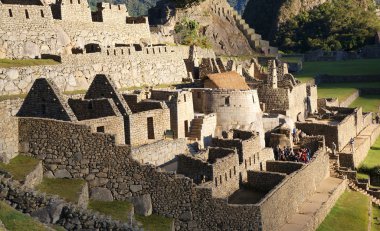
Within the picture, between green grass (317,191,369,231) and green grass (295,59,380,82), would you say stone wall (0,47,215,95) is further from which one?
green grass (295,59,380,82)

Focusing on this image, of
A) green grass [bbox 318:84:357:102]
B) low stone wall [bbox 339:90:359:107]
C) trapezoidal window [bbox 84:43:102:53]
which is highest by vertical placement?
trapezoidal window [bbox 84:43:102:53]

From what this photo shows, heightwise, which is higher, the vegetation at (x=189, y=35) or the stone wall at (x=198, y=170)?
the vegetation at (x=189, y=35)

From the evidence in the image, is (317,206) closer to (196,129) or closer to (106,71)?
(196,129)

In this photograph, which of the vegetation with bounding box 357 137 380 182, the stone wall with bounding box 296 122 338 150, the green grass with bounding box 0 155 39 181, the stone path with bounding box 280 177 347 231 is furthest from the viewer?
the stone wall with bounding box 296 122 338 150

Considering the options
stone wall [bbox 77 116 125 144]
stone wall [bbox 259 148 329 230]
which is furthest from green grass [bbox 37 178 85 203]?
stone wall [bbox 259 148 329 230]

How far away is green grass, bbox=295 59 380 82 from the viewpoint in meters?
68.2

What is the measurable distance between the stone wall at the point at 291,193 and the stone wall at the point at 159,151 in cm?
358

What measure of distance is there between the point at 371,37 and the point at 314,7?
22.8m

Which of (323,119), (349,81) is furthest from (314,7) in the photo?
(323,119)

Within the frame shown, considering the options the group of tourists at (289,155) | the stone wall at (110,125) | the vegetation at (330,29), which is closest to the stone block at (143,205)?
the stone wall at (110,125)

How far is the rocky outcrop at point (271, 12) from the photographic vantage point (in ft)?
381

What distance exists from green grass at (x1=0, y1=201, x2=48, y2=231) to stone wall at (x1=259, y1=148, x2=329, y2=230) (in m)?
7.30

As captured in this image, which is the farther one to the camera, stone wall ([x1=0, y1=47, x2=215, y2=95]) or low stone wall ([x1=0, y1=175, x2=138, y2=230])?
stone wall ([x1=0, y1=47, x2=215, y2=95])

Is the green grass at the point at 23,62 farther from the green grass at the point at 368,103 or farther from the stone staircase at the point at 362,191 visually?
the green grass at the point at 368,103
